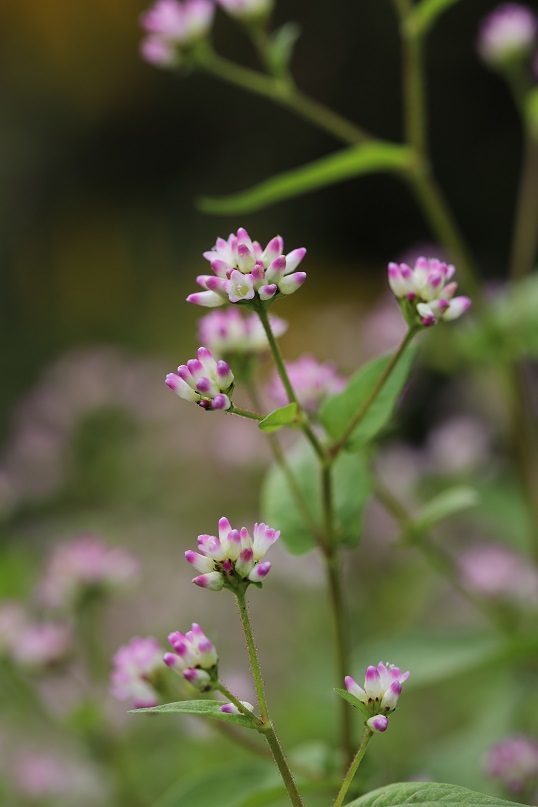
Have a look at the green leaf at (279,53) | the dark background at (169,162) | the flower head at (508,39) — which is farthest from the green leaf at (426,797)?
the dark background at (169,162)

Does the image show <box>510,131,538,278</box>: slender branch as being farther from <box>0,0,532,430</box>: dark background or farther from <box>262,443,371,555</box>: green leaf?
<box>262,443,371,555</box>: green leaf

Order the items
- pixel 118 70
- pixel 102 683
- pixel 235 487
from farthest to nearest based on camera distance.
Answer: pixel 118 70
pixel 235 487
pixel 102 683

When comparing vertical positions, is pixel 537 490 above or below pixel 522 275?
below

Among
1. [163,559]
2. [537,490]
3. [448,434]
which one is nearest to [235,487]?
[163,559]

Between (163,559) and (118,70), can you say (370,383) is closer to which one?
(163,559)

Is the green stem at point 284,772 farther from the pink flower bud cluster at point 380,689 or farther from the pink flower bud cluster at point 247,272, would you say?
the pink flower bud cluster at point 247,272

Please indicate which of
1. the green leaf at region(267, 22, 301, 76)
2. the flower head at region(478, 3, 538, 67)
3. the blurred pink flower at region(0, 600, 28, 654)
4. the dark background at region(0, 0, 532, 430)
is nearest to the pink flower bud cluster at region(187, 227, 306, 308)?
the green leaf at region(267, 22, 301, 76)
